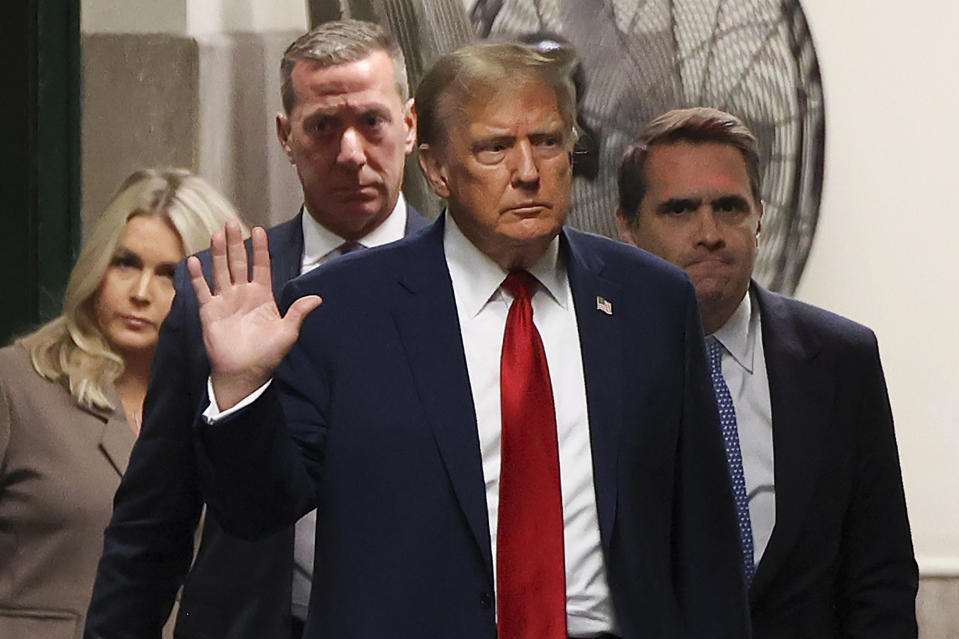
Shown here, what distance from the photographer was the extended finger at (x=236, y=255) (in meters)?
1.96

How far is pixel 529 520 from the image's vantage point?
1946mm

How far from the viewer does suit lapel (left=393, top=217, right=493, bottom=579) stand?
1.94 meters

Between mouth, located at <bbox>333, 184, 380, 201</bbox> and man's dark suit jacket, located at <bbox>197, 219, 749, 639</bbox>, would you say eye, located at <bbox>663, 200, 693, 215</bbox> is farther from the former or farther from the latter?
man's dark suit jacket, located at <bbox>197, 219, 749, 639</bbox>

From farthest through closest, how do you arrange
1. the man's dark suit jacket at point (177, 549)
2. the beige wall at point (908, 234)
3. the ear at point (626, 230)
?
the beige wall at point (908, 234)
the ear at point (626, 230)
the man's dark suit jacket at point (177, 549)

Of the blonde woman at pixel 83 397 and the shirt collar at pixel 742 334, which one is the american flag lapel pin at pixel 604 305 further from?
the blonde woman at pixel 83 397

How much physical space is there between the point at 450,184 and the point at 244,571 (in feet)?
2.39

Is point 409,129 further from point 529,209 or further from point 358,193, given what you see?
point 529,209

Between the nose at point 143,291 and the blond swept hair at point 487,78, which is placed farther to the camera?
the nose at point 143,291

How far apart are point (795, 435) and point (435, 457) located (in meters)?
0.94

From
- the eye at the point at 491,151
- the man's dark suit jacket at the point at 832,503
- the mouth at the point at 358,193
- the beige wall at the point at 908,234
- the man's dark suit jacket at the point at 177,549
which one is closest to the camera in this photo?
the eye at the point at 491,151

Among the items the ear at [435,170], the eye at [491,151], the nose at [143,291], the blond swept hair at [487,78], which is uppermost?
the blond swept hair at [487,78]

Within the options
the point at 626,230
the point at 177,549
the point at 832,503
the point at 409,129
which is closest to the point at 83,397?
the point at 177,549

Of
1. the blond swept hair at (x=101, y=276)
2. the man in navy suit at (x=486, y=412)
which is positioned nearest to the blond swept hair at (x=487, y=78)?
the man in navy suit at (x=486, y=412)

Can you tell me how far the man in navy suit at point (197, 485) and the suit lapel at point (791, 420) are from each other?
2.19 feet
